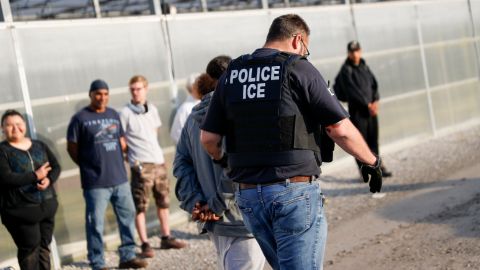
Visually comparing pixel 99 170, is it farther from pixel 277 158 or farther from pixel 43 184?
pixel 277 158

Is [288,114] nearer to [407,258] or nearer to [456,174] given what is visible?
[407,258]

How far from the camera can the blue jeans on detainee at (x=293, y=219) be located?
3814 mm

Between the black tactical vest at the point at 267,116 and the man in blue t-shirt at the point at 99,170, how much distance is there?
387cm

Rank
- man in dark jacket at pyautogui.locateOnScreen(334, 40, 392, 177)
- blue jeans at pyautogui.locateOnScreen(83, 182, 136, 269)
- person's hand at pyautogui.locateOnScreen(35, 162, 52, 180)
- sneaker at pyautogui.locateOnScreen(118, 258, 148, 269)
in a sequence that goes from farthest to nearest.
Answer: man in dark jacket at pyautogui.locateOnScreen(334, 40, 392, 177)
sneaker at pyautogui.locateOnScreen(118, 258, 148, 269)
blue jeans at pyautogui.locateOnScreen(83, 182, 136, 269)
person's hand at pyautogui.locateOnScreen(35, 162, 52, 180)

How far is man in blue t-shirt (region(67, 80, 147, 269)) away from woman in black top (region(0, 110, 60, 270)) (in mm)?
617

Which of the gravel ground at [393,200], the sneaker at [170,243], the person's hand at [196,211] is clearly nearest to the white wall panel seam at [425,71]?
the gravel ground at [393,200]

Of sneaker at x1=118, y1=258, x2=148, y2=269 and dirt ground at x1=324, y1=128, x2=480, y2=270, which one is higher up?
sneaker at x1=118, y1=258, x2=148, y2=269

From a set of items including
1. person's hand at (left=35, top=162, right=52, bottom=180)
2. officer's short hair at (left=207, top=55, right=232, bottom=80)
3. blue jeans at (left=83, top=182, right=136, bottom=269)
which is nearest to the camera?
officer's short hair at (left=207, top=55, right=232, bottom=80)

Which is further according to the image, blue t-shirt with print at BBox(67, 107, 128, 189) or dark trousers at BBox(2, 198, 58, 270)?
blue t-shirt with print at BBox(67, 107, 128, 189)

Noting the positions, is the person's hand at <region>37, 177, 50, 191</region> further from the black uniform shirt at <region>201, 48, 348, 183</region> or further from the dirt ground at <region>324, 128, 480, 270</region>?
the black uniform shirt at <region>201, 48, 348, 183</region>

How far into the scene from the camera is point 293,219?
3.80m

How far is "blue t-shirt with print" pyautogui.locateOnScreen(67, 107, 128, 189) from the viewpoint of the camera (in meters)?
7.59

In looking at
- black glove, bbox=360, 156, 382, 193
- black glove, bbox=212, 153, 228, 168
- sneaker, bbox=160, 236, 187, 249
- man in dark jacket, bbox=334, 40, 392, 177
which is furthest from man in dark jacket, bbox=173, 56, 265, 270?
man in dark jacket, bbox=334, 40, 392, 177

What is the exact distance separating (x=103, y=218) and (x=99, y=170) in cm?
→ 46
